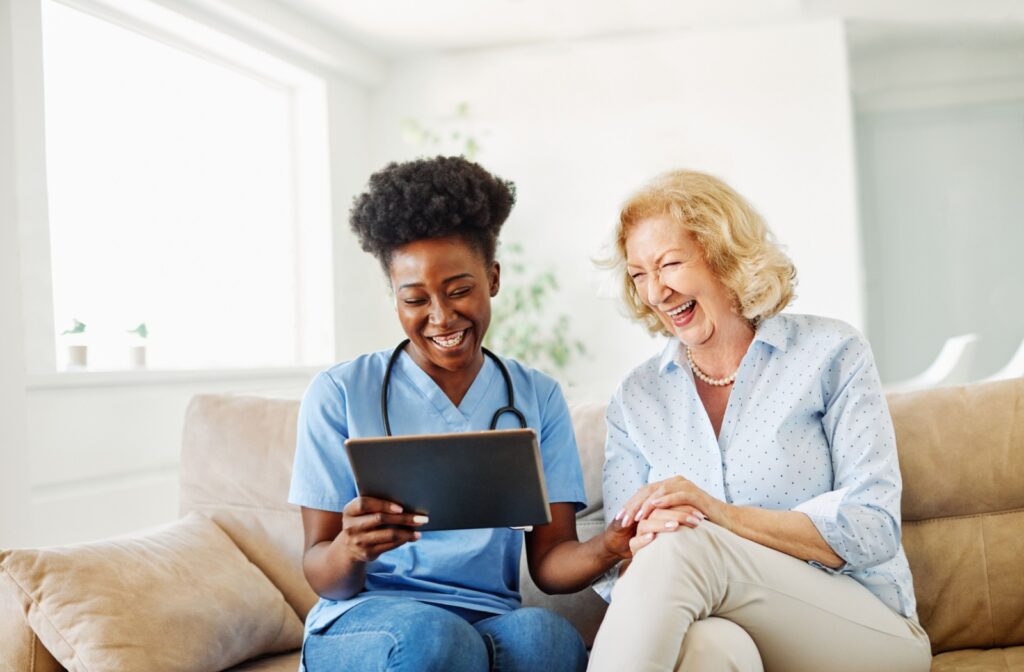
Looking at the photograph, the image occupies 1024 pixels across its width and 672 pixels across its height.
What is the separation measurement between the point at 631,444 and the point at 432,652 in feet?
2.12

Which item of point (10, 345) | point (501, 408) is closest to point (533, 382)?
point (501, 408)

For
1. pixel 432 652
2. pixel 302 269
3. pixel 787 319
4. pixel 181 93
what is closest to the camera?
pixel 432 652

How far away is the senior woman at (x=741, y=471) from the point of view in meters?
1.44

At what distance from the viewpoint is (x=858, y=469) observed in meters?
1.68

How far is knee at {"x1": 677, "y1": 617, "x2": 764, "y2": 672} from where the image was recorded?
4.47ft

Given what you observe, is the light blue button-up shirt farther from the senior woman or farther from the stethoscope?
the stethoscope

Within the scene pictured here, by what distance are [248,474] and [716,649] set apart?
119 centimetres

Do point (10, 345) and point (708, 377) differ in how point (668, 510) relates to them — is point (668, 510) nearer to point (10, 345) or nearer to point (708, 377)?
point (708, 377)

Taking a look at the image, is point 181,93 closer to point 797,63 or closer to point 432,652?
point 797,63

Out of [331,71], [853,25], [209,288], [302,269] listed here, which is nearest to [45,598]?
[209,288]

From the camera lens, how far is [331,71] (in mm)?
5910

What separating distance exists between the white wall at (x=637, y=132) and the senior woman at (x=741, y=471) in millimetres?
3604

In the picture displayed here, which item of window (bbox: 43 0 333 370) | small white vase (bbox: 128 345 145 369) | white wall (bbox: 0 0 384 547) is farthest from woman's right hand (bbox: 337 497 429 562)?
small white vase (bbox: 128 345 145 369)

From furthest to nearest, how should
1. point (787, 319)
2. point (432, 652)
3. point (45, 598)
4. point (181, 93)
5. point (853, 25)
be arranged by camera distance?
point (853, 25) < point (181, 93) < point (787, 319) < point (45, 598) < point (432, 652)
